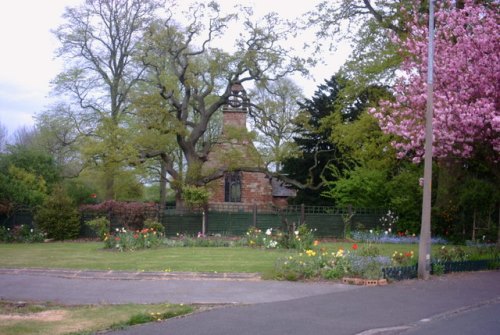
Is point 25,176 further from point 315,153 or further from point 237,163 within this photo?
point 315,153

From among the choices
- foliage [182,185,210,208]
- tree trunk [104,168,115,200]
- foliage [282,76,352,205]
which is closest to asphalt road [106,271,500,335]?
foliage [182,185,210,208]

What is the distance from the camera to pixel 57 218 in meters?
27.4

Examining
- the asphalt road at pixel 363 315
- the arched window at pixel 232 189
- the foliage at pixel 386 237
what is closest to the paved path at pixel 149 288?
the asphalt road at pixel 363 315

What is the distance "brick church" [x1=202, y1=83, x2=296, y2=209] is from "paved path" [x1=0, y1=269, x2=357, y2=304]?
1819 centimetres

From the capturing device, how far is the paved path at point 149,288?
36.8 ft

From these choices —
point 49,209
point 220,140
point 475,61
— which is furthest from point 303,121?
point 475,61

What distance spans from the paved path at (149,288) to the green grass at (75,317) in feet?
1.86

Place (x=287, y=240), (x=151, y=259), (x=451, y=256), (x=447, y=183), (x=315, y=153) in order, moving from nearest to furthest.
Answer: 1. (x=451, y=256)
2. (x=151, y=259)
3. (x=287, y=240)
4. (x=447, y=183)
5. (x=315, y=153)

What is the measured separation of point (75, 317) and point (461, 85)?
12795 mm

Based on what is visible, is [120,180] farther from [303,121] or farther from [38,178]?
[303,121]

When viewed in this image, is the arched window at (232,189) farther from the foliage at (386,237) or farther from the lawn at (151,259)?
the lawn at (151,259)

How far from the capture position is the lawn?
15.3 m

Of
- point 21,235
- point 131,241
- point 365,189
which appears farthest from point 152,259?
point 365,189

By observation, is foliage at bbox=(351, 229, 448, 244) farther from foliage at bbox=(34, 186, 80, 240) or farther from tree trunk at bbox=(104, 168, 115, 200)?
tree trunk at bbox=(104, 168, 115, 200)
